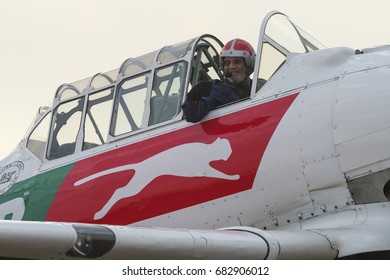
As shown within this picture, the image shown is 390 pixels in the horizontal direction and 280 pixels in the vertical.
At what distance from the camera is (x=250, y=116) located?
868 centimetres

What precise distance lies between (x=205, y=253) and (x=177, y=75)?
311cm

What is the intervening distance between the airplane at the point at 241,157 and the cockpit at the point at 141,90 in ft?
0.05

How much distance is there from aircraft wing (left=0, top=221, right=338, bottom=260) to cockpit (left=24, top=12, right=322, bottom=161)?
1917mm

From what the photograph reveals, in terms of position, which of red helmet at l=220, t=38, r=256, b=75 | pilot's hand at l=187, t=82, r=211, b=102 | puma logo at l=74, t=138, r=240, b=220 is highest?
red helmet at l=220, t=38, r=256, b=75

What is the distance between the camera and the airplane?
800 centimetres

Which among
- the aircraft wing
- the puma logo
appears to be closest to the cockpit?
the puma logo

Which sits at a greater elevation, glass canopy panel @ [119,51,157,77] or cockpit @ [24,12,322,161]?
glass canopy panel @ [119,51,157,77]

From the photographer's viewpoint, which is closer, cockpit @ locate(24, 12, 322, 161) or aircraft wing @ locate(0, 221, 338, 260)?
aircraft wing @ locate(0, 221, 338, 260)

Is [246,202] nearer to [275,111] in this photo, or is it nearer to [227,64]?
[275,111]

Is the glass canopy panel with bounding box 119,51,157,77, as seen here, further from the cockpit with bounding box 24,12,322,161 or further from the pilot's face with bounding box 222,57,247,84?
the pilot's face with bounding box 222,57,247,84

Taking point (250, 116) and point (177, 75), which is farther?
point (177, 75)

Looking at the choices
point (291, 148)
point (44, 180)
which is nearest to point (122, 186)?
point (44, 180)

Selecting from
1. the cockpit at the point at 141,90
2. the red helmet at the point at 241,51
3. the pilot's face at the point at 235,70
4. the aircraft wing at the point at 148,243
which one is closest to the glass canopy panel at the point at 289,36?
the cockpit at the point at 141,90

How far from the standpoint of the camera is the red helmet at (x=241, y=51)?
9.39 metres
